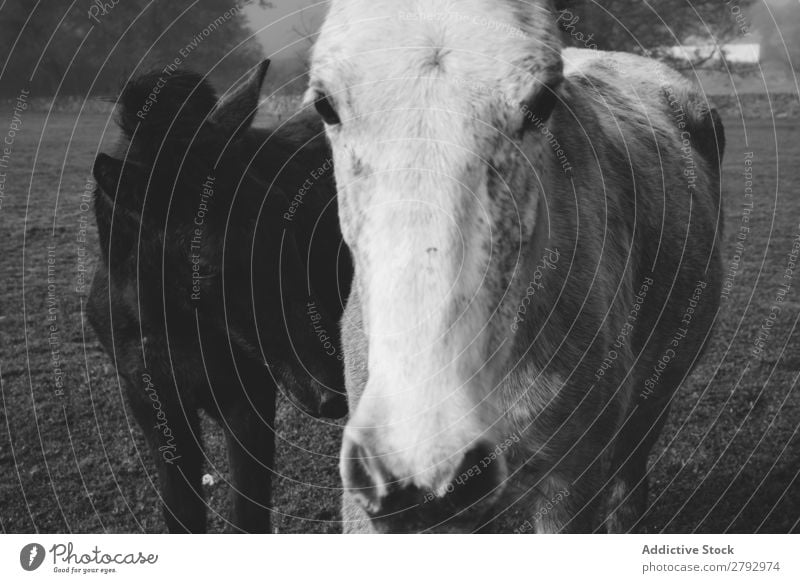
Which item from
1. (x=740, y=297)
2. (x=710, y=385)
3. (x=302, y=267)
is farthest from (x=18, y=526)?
(x=740, y=297)

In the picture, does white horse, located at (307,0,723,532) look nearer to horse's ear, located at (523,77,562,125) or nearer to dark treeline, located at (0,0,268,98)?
horse's ear, located at (523,77,562,125)

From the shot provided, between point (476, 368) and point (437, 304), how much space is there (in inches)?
8.9

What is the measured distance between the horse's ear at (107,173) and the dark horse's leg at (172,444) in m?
0.86

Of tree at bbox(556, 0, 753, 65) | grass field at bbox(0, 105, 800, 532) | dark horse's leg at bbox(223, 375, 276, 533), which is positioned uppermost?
tree at bbox(556, 0, 753, 65)

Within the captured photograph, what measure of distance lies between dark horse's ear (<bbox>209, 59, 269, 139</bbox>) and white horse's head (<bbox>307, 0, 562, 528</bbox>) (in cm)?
136

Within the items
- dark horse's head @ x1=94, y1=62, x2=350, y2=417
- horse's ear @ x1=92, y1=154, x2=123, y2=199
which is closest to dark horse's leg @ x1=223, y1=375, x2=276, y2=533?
dark horse's head @ x1=94, y1=62, x2=350, y2=417

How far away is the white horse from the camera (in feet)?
5.44

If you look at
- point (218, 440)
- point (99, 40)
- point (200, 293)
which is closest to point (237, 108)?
point (200, 293)

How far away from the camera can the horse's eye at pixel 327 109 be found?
1984 millimetres

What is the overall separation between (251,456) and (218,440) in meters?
1.91

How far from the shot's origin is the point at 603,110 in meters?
3.29

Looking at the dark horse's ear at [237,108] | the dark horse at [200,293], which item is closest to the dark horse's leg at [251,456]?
the dark horse at [200,293]

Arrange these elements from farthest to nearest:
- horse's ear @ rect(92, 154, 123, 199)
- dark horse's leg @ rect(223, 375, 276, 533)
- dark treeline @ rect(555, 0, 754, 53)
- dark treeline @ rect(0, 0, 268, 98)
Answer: dark treeline @ rect(555, 0, 754, 53) → dark treeline @ rect(0, 0, 268, 98) → dark horse's leg @ rect(223, 375, 276, 533) → horse's ear @ rect(92, 154, 123, 199)

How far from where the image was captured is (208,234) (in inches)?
120
